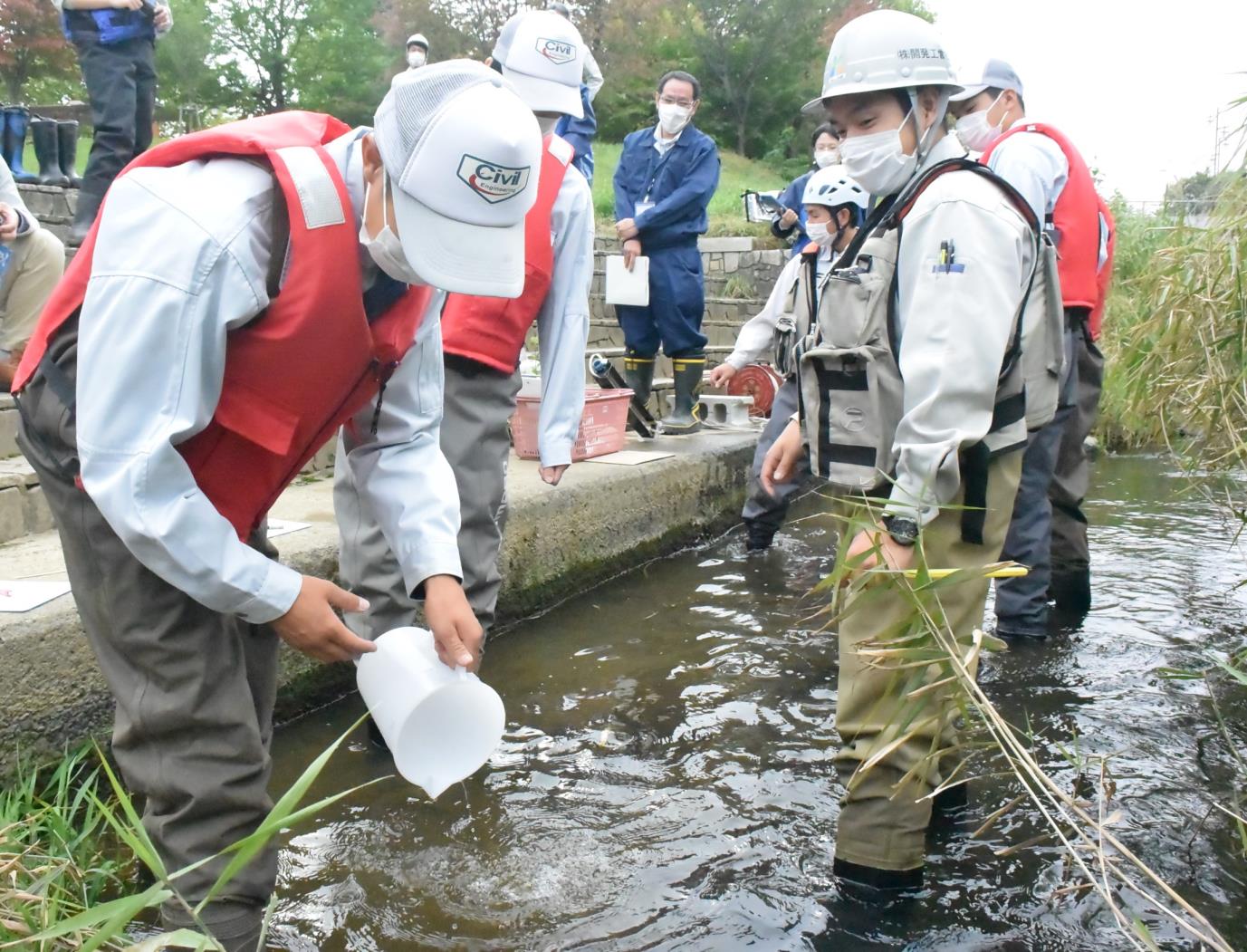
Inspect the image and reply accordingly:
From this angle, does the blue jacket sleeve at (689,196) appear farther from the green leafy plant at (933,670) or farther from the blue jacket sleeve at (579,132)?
the green leafy plant at (933,670)

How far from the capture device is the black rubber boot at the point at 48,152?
6.77 metres

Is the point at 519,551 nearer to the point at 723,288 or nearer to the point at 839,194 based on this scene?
the point at 839,194

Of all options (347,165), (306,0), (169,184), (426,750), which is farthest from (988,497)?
(306,0)

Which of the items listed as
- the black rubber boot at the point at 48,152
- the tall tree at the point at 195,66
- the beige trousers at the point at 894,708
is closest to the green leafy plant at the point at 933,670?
the beige trousers at the point at 894,708

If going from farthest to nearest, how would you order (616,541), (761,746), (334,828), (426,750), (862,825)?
(616,541) → (761,746) → (334,828) → (862,825) → (426,750)

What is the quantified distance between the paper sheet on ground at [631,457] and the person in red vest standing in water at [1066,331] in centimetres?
209

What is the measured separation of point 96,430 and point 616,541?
13.1 ft

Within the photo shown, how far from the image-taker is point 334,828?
297 cm

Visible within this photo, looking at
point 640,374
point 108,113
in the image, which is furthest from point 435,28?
point 108,113

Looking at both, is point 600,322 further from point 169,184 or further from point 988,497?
point 169,184

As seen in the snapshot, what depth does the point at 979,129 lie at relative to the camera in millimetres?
4637

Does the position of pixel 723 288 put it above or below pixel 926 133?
below

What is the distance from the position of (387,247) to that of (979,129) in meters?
3.54

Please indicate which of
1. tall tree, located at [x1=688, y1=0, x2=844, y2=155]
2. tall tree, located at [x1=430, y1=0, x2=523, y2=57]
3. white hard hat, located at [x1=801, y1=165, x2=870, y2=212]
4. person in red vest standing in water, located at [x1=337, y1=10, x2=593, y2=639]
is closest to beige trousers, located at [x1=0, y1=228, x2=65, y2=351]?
person in red vest standing in water, located at [x1=337, y1=10, x2=593, y2=639]
